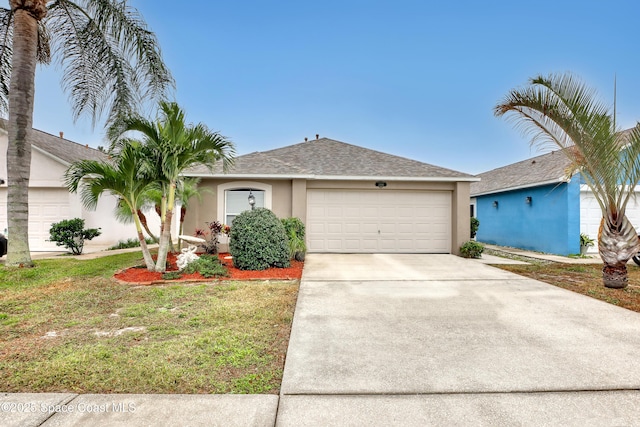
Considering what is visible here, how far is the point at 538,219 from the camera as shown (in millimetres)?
12820

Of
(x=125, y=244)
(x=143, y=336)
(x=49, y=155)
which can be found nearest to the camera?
(x=143, y=336)

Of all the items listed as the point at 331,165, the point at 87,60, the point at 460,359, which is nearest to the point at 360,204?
the point at 331,165

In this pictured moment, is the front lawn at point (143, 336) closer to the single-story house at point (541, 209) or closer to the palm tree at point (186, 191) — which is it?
the palm tree at point (186, 191)

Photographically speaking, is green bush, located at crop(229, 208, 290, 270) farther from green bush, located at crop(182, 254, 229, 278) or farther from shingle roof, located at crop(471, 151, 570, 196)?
shingle roof, located at crop(471, 151, 570, 196)

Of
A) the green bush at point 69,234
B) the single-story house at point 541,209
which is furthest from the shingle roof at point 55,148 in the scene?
the single-story house at point 541,209

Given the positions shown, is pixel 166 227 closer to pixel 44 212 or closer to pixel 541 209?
pixel 44 212

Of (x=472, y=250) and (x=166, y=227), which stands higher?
(x=166, y=227)

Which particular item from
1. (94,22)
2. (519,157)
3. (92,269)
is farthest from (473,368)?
(519,157)

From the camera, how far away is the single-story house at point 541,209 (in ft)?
37.7

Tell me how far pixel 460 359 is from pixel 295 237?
266 inches

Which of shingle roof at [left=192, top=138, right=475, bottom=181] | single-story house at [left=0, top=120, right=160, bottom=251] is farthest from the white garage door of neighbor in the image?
single-story house at [left=0, top=120, right=160, bottom=251]

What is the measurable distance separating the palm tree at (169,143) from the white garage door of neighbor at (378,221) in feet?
16.2

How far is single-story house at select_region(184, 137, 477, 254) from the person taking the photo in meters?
11.0

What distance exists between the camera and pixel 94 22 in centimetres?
896
